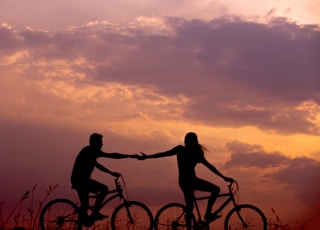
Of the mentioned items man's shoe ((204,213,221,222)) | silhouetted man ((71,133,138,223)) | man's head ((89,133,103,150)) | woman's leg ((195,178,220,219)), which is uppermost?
man's head ((89,133,103,150))

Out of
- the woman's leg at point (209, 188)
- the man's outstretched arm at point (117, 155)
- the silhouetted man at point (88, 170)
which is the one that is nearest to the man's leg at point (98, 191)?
the silhouetted man at point (88, 170)

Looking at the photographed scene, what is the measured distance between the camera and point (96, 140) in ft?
51.5

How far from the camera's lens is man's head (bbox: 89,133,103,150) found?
15.7m

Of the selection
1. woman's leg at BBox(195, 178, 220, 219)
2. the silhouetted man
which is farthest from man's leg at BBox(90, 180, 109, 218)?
woman's leg at BBox(195, 178, 220, 219)

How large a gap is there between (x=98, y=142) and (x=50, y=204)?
285 centimetres

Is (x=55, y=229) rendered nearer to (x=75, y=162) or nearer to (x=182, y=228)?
(x=75, y=162)

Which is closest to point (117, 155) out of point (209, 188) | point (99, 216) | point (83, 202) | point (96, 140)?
point (96, 140)

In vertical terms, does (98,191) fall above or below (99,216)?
above

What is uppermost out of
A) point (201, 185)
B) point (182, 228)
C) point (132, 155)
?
point (132, 155)

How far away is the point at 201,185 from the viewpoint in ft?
51.5

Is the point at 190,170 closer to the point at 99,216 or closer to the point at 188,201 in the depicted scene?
the point at 188,201

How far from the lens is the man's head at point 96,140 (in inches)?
618

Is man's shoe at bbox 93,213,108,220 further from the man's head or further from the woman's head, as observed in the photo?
the woman's head

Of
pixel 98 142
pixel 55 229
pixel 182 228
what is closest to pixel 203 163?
pixel 182 228
